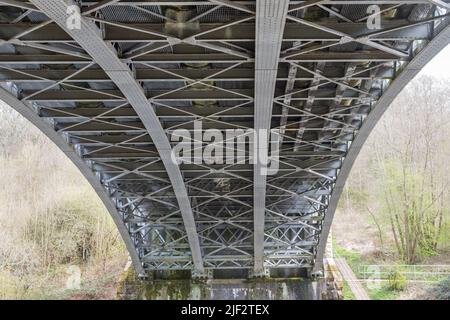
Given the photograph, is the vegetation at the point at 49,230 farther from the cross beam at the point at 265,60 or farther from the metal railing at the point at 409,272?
the cross beam at the point at 265,60

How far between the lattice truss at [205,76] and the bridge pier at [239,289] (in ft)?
16.2

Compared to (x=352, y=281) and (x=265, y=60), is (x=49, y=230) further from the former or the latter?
(x=265, y=60)

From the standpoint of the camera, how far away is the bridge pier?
2309 centimetres

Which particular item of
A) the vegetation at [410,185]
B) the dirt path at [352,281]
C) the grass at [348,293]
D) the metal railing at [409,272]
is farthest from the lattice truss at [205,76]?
the vegetation at [410,185]

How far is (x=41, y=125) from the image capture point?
41.6 feet

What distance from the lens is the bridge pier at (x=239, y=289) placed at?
23.1 metres

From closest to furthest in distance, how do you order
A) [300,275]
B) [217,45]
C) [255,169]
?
[217,45], [255,169], [300,275]

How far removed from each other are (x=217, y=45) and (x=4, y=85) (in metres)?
4.76

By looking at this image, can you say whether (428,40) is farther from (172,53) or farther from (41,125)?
(41,125)

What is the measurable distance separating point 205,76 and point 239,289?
48.4ft

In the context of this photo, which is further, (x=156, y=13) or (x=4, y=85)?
(x=4, y=85)

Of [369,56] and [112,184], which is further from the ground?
[369,56]
